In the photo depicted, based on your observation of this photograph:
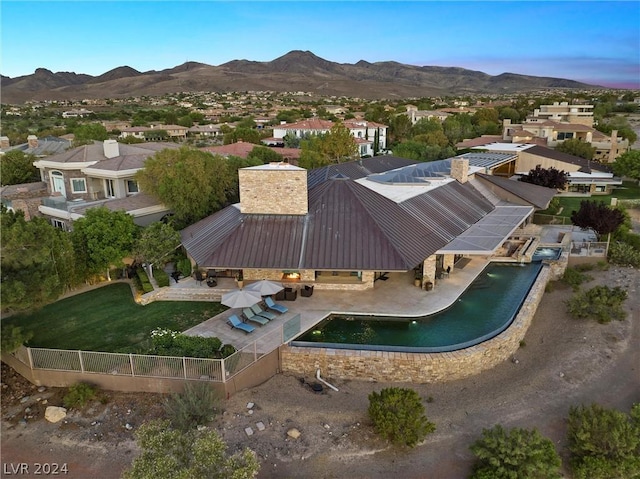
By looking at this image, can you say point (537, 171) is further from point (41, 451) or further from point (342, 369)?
point (41, 451)

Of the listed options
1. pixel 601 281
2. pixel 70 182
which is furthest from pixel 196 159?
pixel 601 281

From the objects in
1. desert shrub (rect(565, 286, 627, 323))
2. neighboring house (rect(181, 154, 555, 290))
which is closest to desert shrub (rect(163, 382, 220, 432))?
neighboring house (rect(181, 154, 555, 290))

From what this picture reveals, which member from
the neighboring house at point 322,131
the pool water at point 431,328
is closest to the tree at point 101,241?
the pool water at point 431,328

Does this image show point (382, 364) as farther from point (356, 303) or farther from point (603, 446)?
point (603, 446)

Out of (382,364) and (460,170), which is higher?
(460,170)

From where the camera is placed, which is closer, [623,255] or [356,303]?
[356,303]

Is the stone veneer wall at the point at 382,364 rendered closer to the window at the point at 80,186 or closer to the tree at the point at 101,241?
the tree at the point at 101,241

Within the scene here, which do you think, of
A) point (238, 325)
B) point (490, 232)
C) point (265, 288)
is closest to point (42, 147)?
point (265, 288)
